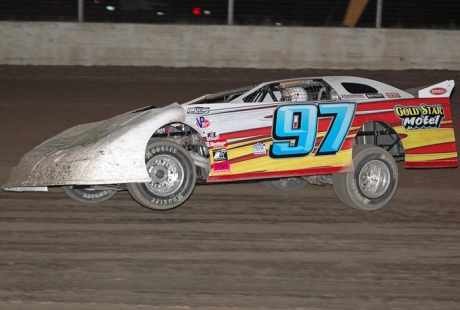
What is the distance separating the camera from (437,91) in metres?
8.08

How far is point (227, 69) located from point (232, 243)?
983 centimetres

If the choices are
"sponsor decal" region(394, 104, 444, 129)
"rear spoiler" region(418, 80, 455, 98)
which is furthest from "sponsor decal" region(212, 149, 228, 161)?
"rear spoiler" region(418, 80, 455, 98)

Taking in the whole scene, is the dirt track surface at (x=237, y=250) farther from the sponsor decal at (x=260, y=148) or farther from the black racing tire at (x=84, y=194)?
the sponsor decal at (x=260, y=148)

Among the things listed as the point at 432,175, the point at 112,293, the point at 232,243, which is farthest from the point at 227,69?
the point at 112,293

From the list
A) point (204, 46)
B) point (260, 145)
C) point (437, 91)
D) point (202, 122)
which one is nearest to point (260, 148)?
point (260, 145)

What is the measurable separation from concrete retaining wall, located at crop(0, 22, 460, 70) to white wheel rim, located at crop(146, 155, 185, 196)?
30.2ft

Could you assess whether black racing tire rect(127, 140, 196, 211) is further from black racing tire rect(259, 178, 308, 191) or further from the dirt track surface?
black racing tire rect(259, 178, 308, 191)

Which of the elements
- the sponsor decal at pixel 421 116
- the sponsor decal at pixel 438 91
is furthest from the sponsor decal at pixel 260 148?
the sponsor decal at pixel 438 91

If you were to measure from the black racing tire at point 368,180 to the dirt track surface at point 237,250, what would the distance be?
6.2 inches

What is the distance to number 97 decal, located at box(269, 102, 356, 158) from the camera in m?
7.25

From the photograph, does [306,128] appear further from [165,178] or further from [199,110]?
[165,178]

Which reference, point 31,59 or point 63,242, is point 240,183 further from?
point 31,59

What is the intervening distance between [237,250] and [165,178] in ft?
4.06

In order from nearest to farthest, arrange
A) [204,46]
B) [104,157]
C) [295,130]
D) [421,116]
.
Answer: [104,157] → [295,130] → [421,116] → [204,46]
